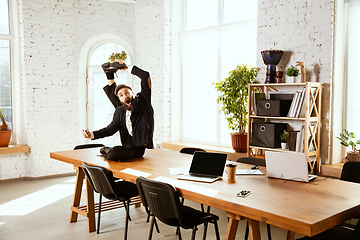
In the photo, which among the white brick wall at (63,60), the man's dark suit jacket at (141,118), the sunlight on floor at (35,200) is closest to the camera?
the man's dark suit jacket at (141,118)

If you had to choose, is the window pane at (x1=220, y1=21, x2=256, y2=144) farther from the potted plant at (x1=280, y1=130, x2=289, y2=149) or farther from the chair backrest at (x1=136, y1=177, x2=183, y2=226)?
the chair backrest at (x1=136, y1=177, x2=183, y2=226)

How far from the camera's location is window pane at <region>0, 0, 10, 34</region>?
22.2 feet

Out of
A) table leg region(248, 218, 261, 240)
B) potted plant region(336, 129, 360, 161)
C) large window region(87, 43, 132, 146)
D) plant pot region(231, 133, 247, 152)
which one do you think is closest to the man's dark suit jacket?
plant pot region(231, 133, 247, 152)

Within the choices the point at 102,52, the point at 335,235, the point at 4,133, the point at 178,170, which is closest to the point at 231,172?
the point at 178,170

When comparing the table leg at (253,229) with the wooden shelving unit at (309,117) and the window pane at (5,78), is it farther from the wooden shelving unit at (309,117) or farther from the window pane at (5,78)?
the window pane at (5,78)

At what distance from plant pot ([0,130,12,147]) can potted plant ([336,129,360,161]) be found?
555cm

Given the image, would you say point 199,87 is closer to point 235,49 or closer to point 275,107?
point 235,49

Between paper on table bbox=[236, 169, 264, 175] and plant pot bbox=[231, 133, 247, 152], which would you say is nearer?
paper on table bbox=[236, 169, 264, 175]

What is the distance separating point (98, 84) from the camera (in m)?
7.72

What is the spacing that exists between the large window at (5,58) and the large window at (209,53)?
3290 mm

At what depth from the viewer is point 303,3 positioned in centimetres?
482

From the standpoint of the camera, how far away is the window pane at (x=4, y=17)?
22.2ft

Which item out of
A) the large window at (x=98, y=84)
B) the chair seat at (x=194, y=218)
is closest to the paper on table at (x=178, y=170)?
the chair seat at (x=194, y=218)

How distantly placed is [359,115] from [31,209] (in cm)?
464
